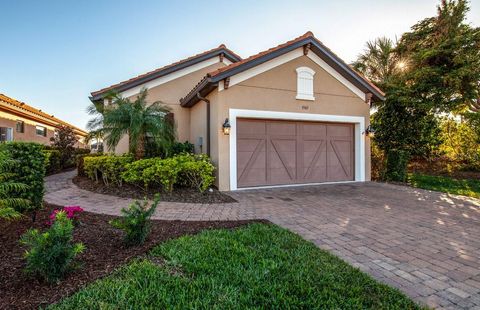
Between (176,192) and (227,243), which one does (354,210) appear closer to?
(227,243)

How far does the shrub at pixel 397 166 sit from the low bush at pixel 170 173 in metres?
7.80

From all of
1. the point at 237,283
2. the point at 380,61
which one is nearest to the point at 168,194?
the point at 237,283

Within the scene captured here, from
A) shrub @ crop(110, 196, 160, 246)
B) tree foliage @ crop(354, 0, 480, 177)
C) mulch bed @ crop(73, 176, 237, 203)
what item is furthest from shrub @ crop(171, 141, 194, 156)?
tree foliage @ crop(354, 0, 480, 177)

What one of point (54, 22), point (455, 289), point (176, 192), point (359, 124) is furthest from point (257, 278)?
point (54, 22)

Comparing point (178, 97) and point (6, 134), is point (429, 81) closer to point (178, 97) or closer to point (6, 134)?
point (178, 97)

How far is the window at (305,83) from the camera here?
8.81 m

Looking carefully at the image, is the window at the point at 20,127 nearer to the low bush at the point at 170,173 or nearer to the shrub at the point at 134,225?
the low bush at the point at 170,173

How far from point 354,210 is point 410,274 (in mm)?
2933

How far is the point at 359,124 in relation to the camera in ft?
32.6

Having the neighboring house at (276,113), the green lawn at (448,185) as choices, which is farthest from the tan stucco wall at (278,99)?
the green lawn at (448,185)

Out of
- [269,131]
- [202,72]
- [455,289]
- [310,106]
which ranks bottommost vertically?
[455,289]

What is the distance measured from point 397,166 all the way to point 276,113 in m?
5.81

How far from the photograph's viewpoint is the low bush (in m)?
6.78

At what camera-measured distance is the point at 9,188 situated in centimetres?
438
